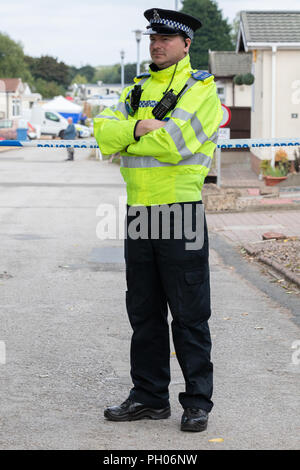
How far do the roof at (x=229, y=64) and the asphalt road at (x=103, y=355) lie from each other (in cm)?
2823

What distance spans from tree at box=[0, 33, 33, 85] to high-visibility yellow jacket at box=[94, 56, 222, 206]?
358 ft

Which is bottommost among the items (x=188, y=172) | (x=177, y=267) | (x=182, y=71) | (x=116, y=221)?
(x=116, y=221)

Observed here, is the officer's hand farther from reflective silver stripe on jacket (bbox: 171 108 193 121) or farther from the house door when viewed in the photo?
the house door

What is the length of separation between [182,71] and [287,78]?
19914 mm

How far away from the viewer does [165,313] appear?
4.76m

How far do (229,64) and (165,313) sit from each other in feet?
124

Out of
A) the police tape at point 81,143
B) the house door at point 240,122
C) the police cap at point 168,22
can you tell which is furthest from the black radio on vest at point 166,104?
the house door at point 240,122

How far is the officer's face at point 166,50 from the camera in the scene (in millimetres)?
4531

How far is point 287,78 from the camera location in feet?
78.3

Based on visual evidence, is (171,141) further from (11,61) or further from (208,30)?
(11,61)

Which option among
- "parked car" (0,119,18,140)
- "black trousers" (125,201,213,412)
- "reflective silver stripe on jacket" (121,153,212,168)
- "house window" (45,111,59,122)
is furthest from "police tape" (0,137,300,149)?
"house window" (45,111,59,122)

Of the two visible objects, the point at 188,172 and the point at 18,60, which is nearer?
the point at 188,172
